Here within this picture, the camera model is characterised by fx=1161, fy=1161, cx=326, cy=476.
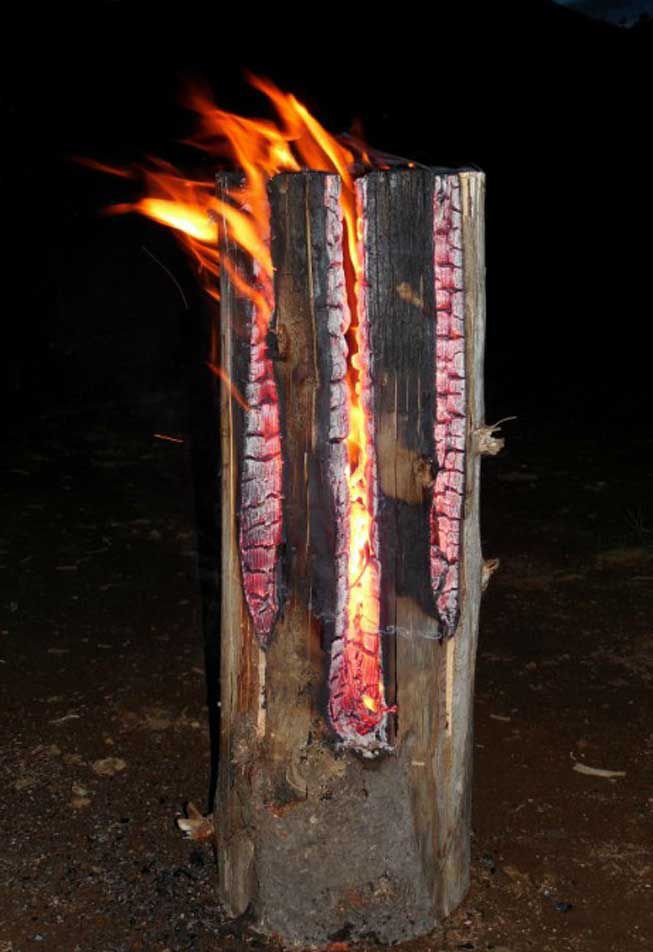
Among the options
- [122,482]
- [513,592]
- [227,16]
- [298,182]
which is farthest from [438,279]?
[227,16]

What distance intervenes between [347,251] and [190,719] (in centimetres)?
207

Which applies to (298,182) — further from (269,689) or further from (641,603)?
(641,603)

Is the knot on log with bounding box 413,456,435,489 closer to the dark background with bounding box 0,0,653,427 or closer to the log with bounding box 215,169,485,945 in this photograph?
the log with bounding box 215,169,485,945

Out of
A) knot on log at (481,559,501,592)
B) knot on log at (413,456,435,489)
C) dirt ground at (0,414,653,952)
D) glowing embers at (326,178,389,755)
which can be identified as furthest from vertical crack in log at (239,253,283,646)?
dirt ground at (0,414,653,952)

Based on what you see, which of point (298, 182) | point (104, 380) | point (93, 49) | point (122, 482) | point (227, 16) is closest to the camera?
point (298, 182)

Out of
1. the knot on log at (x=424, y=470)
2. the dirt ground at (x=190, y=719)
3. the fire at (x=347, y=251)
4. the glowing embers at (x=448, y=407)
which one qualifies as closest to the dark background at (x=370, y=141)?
the dirt ground at (x=190, y=719)

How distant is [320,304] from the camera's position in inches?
93.7

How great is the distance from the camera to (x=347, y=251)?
7.88 ft

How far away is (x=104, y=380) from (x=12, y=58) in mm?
2646

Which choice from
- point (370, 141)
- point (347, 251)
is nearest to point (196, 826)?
point (347, 251)

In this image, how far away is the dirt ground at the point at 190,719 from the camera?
9.50 ft

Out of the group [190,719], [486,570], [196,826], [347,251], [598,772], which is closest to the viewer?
[347,251]

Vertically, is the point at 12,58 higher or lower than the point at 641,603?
higher

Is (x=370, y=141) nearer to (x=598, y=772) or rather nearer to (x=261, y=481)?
(x=598, y=772)
